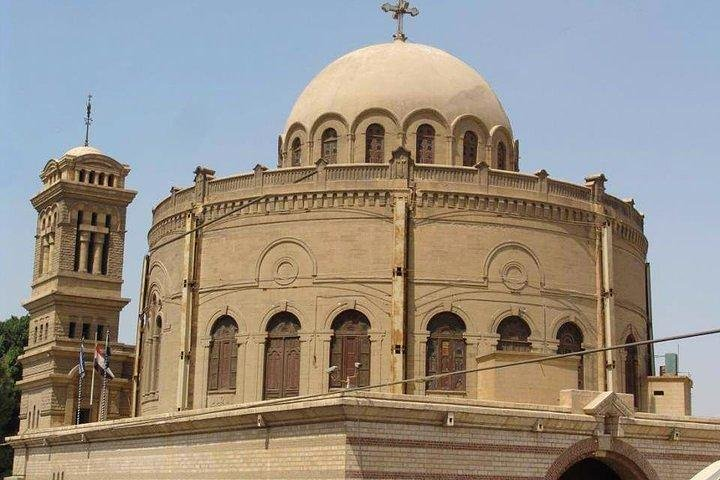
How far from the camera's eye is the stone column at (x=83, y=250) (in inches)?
2501

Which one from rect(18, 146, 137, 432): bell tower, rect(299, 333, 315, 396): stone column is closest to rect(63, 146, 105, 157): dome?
rect(18, 146, 137, 432): bell tower

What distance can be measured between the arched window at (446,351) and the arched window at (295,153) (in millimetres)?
10592

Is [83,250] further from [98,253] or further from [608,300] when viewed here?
[608,300]

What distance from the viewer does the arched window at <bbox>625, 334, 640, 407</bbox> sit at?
142 feet

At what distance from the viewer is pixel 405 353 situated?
38750mm

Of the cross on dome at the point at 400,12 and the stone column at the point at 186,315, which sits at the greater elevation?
the cross on dome at the point at 400,12

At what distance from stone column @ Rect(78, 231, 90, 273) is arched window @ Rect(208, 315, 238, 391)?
24.0m

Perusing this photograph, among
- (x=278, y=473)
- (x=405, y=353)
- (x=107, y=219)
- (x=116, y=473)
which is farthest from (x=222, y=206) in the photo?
(x=107, y=219)

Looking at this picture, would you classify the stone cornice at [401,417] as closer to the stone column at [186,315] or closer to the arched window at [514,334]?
the stone column at [186,315]

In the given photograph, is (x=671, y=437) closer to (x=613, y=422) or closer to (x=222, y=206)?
(x=613, y=422)

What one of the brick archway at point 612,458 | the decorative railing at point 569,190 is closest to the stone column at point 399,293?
the decorative railing at point 569,190

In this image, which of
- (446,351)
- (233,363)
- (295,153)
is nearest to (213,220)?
(233,363)

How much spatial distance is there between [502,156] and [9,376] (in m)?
36.3

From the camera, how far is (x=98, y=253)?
6438cm
